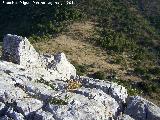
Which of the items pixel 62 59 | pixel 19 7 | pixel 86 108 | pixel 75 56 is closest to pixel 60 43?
pixel 75 56

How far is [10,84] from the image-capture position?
25.7 metres

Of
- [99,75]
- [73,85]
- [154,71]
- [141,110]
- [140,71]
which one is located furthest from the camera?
[154,71]

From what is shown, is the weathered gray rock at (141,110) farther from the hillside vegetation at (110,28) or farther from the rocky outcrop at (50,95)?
the hillside vegetation at (110,28)

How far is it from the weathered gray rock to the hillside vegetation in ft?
81.9

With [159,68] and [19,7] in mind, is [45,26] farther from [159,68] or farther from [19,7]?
[159,68]

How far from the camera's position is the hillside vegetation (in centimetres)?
5831

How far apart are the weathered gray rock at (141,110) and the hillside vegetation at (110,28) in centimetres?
2497

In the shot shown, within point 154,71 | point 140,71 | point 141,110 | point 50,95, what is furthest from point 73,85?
point 154,71

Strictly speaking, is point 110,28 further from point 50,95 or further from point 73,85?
point 50,95

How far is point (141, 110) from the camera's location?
26.8 meters

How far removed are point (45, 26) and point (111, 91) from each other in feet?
145

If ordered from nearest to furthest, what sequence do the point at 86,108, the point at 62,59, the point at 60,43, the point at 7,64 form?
the point at 86,108 → the point at 7,64 → the point at 62,59 → the point at 60,43

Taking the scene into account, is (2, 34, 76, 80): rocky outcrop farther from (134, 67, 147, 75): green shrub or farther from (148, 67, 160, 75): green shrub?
(148, 67, 160, 75): green shrub

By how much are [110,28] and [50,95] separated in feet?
156
